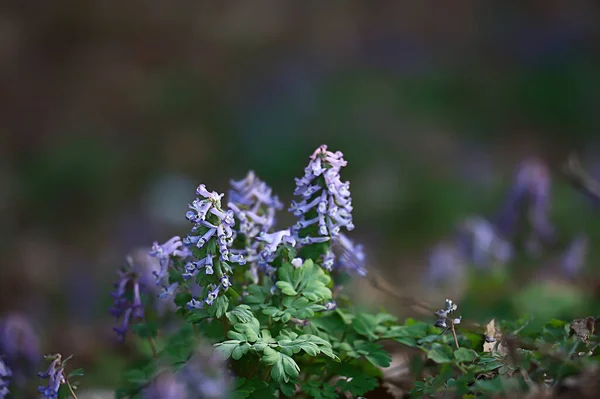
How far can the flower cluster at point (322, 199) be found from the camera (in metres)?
2.40

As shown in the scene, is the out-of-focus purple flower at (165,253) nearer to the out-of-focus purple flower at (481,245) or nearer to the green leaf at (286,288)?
the green leaf at (286,288)

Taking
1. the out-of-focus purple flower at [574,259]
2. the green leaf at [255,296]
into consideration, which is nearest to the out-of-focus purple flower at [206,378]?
the green leaf at [255,296]

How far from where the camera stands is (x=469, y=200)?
7.96 m

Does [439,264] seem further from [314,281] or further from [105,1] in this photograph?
[105,1]

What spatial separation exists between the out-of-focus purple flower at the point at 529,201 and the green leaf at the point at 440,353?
215 centimetres

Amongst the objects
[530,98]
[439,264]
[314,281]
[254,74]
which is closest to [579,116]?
[530,98]

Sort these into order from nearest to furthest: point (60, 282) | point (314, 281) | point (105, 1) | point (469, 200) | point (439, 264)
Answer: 1. point (314, 281)
2. point (439, 264)
3. point (60, 282)
4. point (469, 200)
5. point (105, 1)

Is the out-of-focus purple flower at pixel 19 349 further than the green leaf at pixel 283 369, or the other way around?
the out-of-focus purple flower at pixel 19 349

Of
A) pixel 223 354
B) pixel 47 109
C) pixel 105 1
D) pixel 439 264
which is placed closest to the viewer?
pixel 223 354

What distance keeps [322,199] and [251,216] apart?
0.99 ft

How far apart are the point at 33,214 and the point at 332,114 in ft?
13.5

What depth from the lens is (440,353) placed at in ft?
7.74

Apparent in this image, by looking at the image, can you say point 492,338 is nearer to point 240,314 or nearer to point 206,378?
point 240,314

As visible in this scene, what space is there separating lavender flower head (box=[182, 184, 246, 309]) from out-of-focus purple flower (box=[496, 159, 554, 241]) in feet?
8.36
